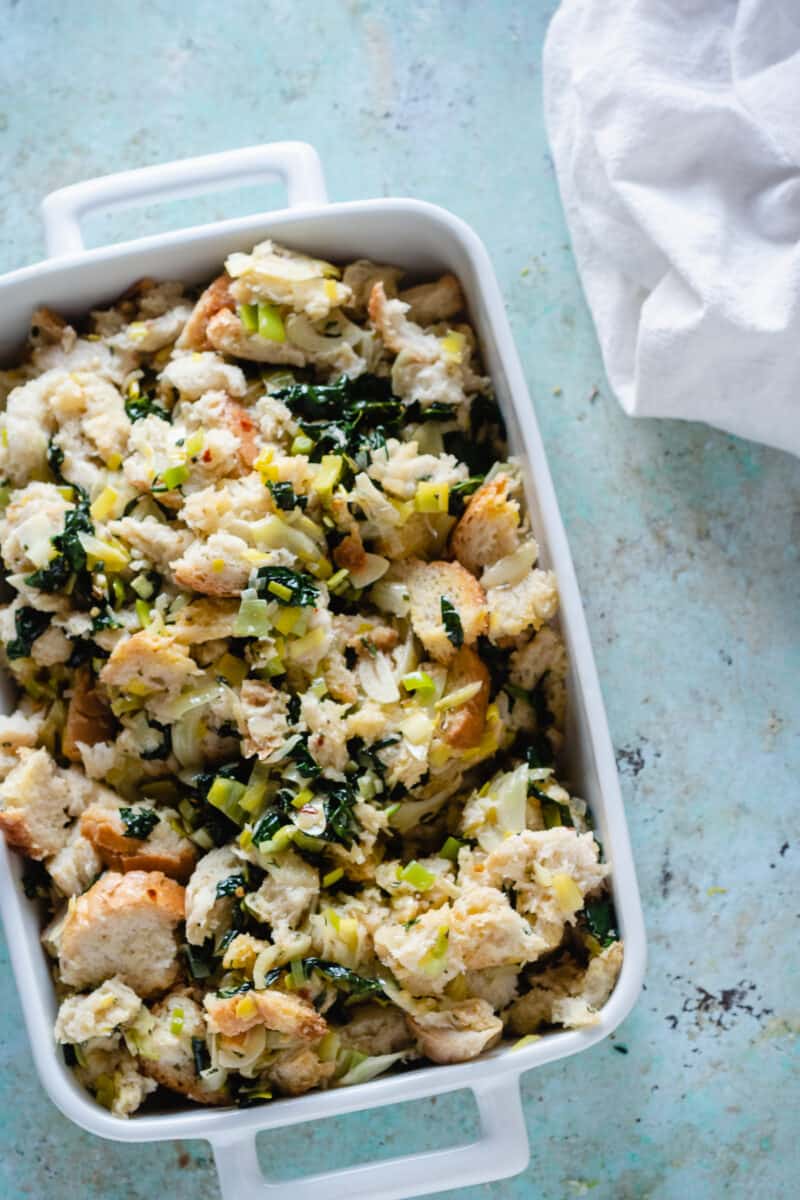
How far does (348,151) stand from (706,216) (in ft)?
2.56

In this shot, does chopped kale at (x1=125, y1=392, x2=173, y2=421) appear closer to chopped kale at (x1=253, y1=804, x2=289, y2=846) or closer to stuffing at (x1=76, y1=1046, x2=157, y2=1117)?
chopped kale at (x1=253, y1=804, x2=289, y2=846)

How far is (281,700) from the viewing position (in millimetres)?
2117

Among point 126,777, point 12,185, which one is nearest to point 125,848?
point 126,777

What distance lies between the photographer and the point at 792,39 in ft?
7.90

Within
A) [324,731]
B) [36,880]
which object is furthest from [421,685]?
[36,880]

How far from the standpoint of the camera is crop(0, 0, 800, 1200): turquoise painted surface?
2.60m

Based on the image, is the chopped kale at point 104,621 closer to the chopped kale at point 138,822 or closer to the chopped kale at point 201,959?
the chopped kale at point 138,822

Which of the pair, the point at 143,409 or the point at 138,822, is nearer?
the point at 138,822

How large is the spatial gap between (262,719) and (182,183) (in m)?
0.98

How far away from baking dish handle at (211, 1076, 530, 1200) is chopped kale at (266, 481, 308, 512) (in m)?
1.01

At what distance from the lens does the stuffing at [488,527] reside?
2172mm

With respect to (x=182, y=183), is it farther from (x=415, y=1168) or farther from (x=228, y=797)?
(x=415, y=1168)

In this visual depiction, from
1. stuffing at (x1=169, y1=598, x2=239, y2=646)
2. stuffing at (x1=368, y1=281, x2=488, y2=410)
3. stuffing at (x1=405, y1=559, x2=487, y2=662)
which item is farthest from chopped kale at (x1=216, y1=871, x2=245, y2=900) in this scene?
stuffing at (x1=368, y1=281, x2=488, y2=410)

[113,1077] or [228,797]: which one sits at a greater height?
[228,797]
